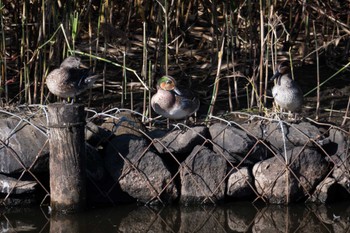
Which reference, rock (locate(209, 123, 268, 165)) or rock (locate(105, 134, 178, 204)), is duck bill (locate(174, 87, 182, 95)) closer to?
rock (locate(209, 123, 268, 165))

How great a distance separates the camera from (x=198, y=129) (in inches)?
281

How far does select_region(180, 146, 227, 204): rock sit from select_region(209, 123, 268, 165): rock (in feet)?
0.39

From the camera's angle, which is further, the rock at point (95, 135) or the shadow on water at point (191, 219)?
the rock at point (95, 135)

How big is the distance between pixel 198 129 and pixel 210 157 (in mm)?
271

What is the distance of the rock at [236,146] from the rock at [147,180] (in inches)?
18.9

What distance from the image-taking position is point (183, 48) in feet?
32.5

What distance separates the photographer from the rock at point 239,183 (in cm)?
700

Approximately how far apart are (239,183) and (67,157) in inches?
54.2

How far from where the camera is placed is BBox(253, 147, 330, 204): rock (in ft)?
22.9

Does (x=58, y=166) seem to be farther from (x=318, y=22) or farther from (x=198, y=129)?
(x=318, y=22)

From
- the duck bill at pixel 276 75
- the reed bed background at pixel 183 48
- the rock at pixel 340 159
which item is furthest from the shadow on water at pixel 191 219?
the duck bill at pixel 276 75

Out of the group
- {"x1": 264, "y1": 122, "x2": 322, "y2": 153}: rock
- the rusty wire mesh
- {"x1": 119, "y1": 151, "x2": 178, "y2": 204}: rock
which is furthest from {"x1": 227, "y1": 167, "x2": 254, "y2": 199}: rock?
{"x1": 119, "y1": 151, "x2": 178, "y2": 204}: rock

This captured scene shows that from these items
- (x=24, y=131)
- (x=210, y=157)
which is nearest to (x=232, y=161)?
(x=210, y=157)

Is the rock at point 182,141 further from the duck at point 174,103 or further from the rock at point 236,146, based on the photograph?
the duck at point 174,103
